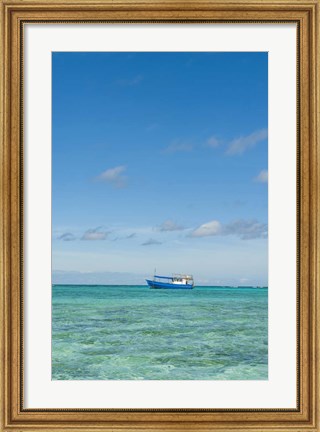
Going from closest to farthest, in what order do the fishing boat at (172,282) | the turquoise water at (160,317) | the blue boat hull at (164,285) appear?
1. the turquoise water at (160,317)
2. the blue boat hull at (164,285)
3. the fishing boat at (172,282)

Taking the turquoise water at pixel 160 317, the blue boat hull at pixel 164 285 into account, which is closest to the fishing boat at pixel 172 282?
the blue boat hull at pixel 164 285

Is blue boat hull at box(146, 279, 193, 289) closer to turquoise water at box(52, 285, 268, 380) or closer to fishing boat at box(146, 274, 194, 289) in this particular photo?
fishing boat at box(146, 274, 194, 289)

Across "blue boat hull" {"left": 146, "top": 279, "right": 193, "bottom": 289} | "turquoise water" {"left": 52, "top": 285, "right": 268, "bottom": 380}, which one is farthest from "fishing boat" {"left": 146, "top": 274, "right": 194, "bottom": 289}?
"turquoise water" {"left": 52, "top": 285, "right": 268, "bottom": 380}

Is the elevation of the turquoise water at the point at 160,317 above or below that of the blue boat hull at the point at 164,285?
below

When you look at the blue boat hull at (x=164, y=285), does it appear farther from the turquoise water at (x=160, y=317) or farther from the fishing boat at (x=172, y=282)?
the turquoise water at (x=160, y=317)

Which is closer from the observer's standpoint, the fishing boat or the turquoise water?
the turquoise water

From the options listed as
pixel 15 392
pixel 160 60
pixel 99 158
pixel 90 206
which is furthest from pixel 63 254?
pixel 15 392

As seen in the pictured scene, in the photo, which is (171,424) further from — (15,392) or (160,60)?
(160,60)

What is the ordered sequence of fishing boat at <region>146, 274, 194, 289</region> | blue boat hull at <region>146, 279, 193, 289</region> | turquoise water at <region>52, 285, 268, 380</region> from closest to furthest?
turquoise water at <region>52, 285, 268, 380</region>
blue boat hull at <region>146, 279, 193, 289</region>
fishing boat at <region>146, 274, 194, 289</region>
